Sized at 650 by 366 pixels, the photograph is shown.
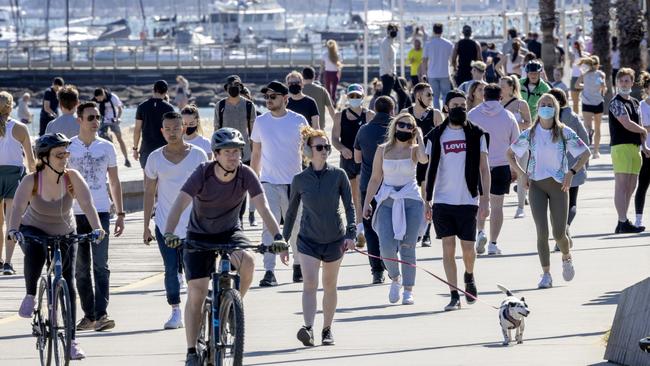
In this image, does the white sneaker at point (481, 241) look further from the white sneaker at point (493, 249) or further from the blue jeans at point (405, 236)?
the blue jeans at point (405, 236)

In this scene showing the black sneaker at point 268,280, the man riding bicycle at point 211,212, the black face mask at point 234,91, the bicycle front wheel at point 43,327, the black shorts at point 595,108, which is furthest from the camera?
the black shorts at point 595,108

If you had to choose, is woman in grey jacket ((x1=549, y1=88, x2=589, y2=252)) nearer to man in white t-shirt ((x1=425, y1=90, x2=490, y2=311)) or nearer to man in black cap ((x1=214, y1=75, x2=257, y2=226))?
man in white t-shirt ((x1=425, y1=90, x2=490, y2=311))

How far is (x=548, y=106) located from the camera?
15.2 m

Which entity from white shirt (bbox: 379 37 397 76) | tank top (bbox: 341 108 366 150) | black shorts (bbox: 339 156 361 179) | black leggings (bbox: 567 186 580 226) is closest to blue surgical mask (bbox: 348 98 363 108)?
tank top (bbox: 341 108 366 150)

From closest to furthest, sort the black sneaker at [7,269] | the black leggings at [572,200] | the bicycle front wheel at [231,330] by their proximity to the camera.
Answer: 1. the bicycle front wheel at [231,330]
2. the black sneaker at [7,269]
3. the black leggings at [572,200]

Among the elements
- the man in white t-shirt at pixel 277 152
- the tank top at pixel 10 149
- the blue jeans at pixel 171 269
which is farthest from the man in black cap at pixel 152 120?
the blue jeans at pixel 171 269

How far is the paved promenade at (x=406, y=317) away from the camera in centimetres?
1197

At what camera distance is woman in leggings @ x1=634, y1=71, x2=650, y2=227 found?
1917 cm

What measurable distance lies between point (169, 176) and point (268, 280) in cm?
290

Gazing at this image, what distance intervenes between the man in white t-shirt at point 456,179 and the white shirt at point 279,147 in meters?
2.26

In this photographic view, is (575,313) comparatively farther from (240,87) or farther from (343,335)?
(240,87)

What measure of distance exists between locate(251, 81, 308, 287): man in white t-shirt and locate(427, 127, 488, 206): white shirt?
2237 mm

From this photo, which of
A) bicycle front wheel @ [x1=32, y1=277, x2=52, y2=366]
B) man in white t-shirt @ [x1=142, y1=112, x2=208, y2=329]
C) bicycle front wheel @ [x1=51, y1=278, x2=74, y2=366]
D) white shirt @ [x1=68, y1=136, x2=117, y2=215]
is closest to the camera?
bicycle front wheel @ [x1=51, y1=278, x2=74, y2=366]

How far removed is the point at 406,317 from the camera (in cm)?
1392
